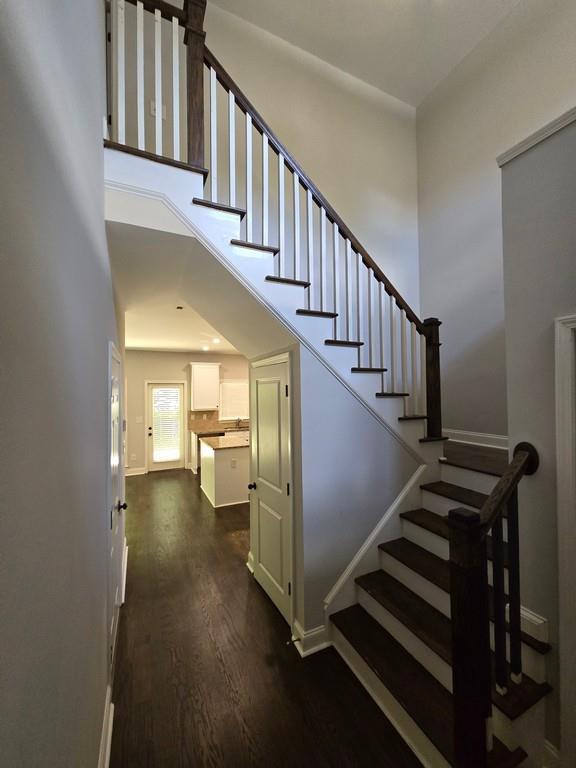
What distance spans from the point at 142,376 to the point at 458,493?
6.67m

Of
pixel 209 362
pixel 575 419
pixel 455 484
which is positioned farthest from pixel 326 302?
pixel 209 362

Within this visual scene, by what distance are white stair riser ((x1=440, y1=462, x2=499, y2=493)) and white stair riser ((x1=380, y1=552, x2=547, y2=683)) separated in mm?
774

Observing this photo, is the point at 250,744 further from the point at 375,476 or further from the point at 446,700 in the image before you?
the point at 375,476

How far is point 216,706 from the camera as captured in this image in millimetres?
1716

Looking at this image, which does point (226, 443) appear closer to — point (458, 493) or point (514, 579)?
point (458, 493)

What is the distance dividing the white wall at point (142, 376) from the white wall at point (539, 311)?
268 inches

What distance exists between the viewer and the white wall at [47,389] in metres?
0.48

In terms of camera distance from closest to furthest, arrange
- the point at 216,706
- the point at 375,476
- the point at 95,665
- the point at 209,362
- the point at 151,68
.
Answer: the point at 95,665 < the point at 216,706 < the point at 375,476 < the point at 151,68 < the point at 209,362

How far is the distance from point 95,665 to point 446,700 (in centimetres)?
167

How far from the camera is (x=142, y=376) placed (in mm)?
6941

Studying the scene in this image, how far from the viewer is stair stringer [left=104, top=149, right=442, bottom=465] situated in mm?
1509

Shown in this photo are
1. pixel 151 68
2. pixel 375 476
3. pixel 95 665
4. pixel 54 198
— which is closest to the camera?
pixel 54 198

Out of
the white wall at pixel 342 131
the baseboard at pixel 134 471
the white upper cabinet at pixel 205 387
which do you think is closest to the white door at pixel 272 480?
the white wall at pixel 342 131

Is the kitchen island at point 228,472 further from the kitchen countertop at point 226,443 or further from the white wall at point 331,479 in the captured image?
the white wall at point 331,479
